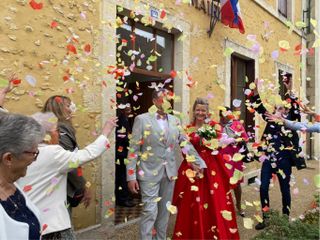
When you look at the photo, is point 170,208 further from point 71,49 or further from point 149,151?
point 71,49

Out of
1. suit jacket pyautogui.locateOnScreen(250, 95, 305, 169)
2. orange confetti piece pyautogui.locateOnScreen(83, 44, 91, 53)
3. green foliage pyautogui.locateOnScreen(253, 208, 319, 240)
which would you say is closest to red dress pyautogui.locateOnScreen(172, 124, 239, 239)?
green foliage pyautogui.locateOnScreen(253, 208, 319, 240)

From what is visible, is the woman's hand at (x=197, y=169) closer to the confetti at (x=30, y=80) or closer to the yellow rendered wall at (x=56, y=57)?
the yellow rendered wall at (x=56, y=57)

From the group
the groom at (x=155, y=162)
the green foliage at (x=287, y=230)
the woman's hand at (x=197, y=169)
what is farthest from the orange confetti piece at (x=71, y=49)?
the green foliage at (x=287, y=230)

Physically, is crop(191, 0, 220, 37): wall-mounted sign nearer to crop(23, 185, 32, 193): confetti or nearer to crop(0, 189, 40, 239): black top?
crop(23, 185, 32, 193): confetti

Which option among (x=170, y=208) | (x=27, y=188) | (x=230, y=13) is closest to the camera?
(x=27, y=188)

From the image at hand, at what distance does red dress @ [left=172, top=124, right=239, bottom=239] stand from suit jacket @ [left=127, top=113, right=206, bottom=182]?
0.35 m

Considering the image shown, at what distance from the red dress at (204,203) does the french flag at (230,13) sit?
3.79m

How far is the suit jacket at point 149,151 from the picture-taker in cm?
438

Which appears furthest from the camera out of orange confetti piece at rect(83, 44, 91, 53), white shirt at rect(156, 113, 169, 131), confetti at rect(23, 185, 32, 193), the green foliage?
orange confetti piece at rect(83, 44, 91, 53)

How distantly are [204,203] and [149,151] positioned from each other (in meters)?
0.96

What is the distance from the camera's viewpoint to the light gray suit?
14.3 ft

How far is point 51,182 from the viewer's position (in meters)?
2.67

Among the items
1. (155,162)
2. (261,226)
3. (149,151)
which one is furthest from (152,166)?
(261,226)

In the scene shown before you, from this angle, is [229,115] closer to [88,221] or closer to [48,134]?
[88,221]
